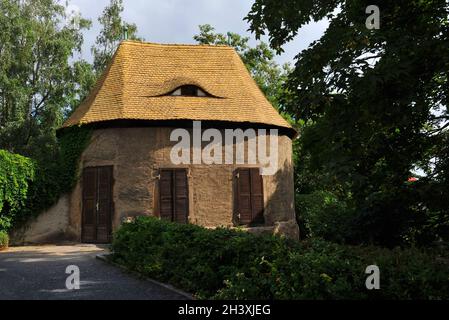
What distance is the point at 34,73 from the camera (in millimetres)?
26500

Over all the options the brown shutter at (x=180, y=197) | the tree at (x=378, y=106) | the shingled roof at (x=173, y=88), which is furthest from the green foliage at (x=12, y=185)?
the tree at (x=378, y=106)

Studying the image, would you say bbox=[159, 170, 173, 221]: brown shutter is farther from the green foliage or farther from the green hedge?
the green hedge

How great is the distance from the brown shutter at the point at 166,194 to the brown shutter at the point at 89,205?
2.37 m

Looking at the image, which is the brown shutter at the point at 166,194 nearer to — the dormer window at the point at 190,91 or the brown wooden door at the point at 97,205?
the brown wooden door at the point at 97,205

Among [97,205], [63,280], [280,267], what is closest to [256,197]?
[97,205]

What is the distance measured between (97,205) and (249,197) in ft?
17.6

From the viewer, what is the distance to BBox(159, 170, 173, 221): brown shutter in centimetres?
1508

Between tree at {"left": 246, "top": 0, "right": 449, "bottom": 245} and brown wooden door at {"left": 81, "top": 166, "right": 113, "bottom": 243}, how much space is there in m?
8.32

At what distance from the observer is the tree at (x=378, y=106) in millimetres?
7039

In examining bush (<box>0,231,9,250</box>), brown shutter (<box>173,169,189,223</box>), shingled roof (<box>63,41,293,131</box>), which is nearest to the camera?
bush (<box>0,231,9,250</box>)

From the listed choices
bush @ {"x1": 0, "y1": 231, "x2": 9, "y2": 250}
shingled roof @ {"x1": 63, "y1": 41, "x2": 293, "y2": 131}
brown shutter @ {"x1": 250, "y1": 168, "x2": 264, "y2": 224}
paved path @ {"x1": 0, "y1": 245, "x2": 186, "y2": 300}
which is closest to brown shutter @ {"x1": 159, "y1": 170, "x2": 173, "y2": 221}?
shingled roof @ {"x1": 63, "y1": 41, "x2": 293, "y2": 131}

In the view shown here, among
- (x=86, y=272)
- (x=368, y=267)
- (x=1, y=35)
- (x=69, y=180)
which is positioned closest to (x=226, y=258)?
(x=368, y=267)

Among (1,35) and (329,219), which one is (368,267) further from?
(1,35)

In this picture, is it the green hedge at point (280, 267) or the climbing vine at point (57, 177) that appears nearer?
the green hedge at point (280, 267)
